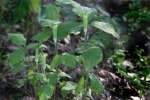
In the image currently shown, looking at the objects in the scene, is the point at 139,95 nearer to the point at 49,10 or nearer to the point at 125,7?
the point at 49,10

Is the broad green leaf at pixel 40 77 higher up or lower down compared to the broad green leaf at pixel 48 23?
lower down

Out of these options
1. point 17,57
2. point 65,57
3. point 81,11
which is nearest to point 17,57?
point 17,57

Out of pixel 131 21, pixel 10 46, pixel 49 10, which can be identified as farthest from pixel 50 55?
pixel 131 21

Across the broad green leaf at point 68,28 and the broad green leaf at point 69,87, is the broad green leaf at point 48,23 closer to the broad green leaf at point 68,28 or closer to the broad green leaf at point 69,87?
the broad green leaf at point 68,28

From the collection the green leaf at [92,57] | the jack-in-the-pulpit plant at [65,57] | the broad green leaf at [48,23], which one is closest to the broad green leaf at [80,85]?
the jack-in-the-pulpit plant at [65,57]

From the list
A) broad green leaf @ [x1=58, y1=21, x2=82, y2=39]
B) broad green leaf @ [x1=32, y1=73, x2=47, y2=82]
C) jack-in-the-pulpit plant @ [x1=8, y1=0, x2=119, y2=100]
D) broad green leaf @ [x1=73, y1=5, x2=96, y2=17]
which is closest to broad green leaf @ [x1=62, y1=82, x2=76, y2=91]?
jack-in-the-pulpit plant @ [x1=8, y1=0, x2=119, y2=100]

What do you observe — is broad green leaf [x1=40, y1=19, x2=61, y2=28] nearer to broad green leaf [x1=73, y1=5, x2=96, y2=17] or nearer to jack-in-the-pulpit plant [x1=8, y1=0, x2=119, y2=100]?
jack-in-the-pulpit plant [x1=8, y1=0, x2=119, y2=100]

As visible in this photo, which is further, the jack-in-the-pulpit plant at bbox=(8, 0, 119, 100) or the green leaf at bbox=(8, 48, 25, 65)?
the green leaf at bbox=(8, 48, 25, 65)

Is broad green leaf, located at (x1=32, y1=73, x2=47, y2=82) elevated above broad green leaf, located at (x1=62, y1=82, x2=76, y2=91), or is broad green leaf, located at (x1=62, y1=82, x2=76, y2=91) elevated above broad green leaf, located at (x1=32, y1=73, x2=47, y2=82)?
broad green leaf, located at (x1=32, y1=73, x2=47, y2=82)
